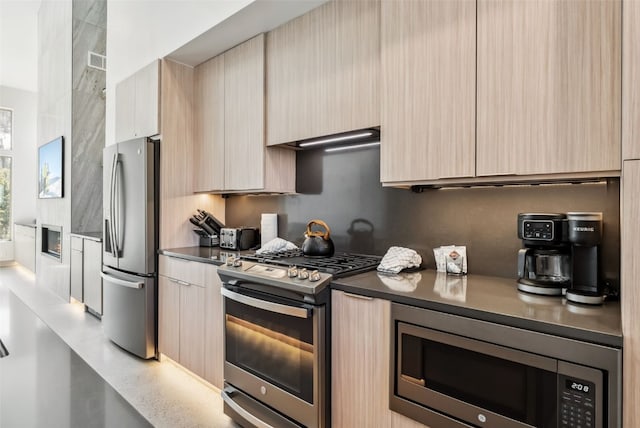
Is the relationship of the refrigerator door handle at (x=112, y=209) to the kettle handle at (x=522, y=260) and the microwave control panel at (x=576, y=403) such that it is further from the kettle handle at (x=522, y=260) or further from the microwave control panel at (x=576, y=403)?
the microwave control panel at (x=576, y=403)

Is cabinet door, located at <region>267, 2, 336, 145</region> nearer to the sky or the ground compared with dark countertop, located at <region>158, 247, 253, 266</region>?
nearer to the sky

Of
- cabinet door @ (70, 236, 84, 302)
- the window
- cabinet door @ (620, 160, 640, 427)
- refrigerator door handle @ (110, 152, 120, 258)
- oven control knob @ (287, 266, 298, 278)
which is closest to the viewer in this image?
cabinet door @ (620, 160, 640, 427)

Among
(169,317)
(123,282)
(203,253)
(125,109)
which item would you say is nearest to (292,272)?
(203,253)

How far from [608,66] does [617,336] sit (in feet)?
2.95

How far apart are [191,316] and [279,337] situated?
3.34ft

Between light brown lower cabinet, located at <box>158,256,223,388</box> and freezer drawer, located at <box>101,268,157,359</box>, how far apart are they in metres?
0.07

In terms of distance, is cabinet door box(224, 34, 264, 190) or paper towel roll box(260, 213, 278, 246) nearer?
cabinet door box(224, 34, 264, 190)

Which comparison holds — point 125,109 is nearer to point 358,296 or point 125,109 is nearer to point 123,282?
point 123,282

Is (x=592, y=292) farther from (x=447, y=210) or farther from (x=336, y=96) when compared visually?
(x=336, y=96)

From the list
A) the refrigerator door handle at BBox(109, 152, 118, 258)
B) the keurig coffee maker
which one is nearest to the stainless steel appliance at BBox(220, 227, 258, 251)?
the refrigerator door handle at BBox(109, 152, 118, 258)

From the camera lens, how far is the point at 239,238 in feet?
9.43

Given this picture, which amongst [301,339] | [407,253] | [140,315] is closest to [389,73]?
[407,253]

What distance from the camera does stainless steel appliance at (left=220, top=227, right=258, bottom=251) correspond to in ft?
9.41

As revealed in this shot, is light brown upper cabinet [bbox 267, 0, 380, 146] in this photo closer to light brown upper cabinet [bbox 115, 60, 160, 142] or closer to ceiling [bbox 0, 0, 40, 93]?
light brown upper cabinet [bbox 115, 60, 160, 142]
